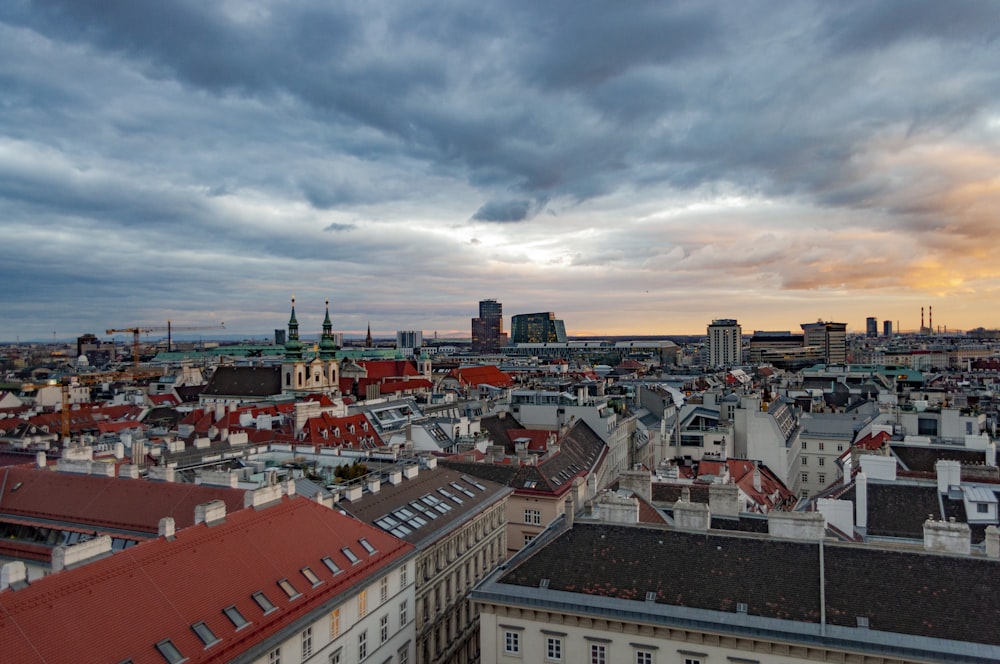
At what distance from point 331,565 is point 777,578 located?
21.6m

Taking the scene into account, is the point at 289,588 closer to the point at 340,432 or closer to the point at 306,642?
the point at 306,642

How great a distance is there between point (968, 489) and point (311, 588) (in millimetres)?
39595

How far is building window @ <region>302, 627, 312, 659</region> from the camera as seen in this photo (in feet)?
105

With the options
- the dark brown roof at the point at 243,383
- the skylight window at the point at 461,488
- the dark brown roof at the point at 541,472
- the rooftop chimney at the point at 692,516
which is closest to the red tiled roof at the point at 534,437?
the dark brown roof at the point at 541,472

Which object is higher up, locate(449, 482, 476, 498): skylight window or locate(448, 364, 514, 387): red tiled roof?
locate(448, 364, 514, 387): red tiled roof

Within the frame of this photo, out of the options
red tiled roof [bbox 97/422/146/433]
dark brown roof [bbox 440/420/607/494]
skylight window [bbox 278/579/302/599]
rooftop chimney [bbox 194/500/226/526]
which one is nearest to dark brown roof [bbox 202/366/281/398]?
red tiled roof [bbox 97/422/146/433]

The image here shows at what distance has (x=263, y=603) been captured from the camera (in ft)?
101

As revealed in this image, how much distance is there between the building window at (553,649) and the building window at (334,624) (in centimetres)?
1053

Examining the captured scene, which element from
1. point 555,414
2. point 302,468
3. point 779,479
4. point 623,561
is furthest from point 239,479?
point 779,479

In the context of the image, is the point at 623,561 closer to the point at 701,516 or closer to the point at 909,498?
the point at 701,516

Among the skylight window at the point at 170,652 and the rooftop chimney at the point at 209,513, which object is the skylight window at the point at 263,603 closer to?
the skylight window at the point at 170,652

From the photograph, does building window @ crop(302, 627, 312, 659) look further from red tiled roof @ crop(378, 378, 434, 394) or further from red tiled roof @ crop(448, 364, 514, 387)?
red tiled roof @ crop(448, 364, 514, 387)

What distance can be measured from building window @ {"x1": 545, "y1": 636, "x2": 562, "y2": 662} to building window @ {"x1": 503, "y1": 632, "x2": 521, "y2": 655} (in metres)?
1.49

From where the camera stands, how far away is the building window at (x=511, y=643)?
3284 cm
